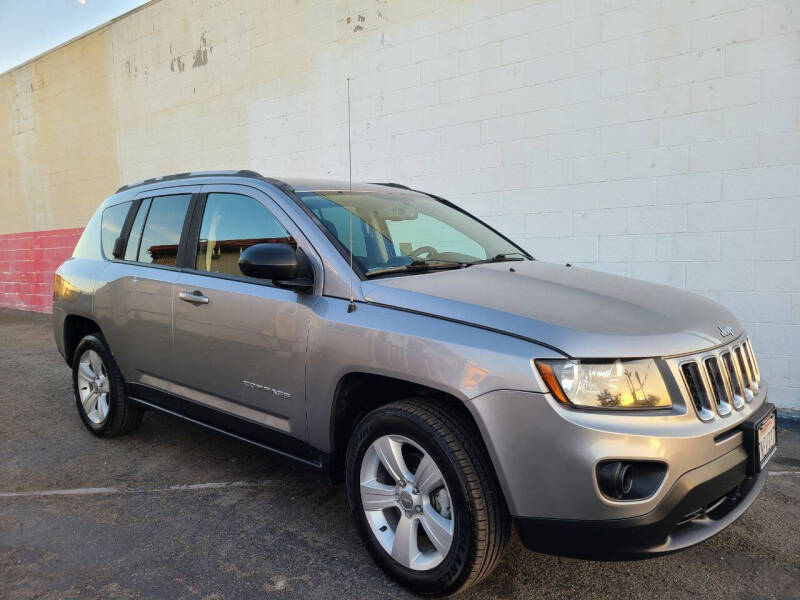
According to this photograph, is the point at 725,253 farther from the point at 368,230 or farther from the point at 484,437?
A: the point at 484,437

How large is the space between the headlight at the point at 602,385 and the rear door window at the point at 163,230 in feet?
8.30

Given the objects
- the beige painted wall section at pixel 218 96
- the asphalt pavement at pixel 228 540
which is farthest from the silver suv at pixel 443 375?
the beige painted wall section at pixel 218 96

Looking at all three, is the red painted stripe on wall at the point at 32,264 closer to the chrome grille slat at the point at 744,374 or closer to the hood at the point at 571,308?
the hood at the point at 571,308

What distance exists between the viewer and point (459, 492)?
2.30 metres

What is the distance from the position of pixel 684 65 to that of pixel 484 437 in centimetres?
442

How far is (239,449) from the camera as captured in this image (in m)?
4.36

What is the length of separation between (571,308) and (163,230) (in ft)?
8.82

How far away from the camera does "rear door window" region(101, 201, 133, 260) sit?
4.44 m

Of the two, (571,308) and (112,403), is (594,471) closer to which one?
(571,308)

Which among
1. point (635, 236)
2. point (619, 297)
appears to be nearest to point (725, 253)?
point (635, 236)

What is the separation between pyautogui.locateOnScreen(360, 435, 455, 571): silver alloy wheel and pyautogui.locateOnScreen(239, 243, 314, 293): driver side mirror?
85 centimetres

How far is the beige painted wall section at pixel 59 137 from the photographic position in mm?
11539

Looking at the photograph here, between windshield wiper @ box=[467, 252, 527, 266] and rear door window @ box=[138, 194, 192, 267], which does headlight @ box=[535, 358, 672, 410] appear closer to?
windshield wiper @ box=[467, 252, 527, 266]

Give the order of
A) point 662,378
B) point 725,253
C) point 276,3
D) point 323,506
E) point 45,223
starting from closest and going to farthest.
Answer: point 662,378 < point 323,506 < point 725,253 < point 276,3 < point 45,223
